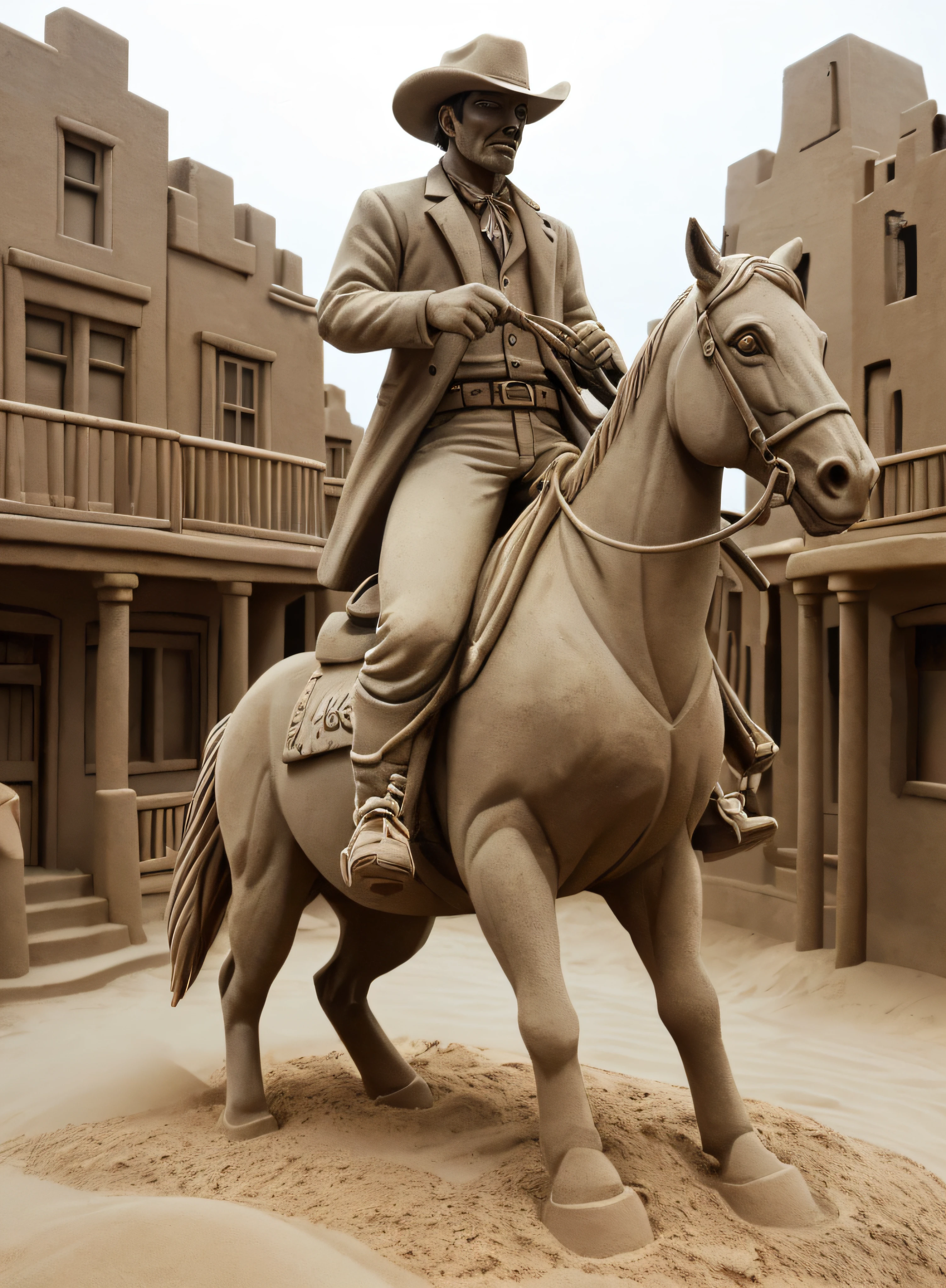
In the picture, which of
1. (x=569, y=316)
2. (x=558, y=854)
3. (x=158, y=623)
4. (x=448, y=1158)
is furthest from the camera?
(x=158, y=623)

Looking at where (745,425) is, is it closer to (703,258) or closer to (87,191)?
(703,258)

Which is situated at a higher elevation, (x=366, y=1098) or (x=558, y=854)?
(x=558, y=854)

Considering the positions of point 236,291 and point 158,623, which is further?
point 236,291

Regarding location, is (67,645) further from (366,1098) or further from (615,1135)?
Result: (615,1135)

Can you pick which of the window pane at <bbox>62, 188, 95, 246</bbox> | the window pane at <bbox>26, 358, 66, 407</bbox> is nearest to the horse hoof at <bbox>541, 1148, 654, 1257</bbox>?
the window pane at <bbox>26, 358, 66, 407</bbox>

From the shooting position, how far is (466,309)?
10.1 feet

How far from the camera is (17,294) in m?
9.51

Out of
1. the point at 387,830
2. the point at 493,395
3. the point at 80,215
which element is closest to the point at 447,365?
the point at 493,395

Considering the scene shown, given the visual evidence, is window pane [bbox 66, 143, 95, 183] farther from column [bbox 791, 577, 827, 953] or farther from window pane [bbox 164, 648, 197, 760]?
column [bbox 791, 577, 827, 953]

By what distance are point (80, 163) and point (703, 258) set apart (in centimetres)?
939

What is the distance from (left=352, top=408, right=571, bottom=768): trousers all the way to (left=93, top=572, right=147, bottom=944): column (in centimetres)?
618

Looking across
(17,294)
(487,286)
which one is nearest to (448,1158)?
(487,286)

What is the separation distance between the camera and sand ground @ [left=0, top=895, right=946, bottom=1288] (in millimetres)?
2727

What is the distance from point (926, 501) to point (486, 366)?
5.47 meters
